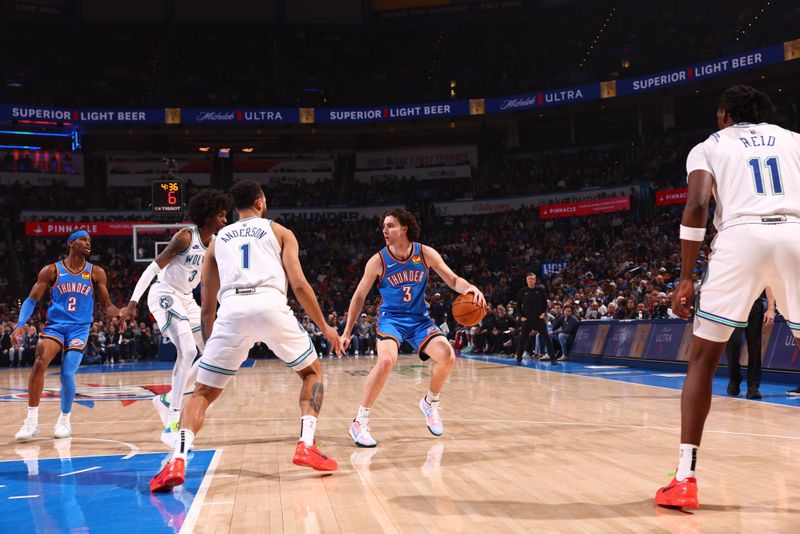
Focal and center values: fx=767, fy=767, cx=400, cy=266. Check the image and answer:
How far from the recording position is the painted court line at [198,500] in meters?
3.95

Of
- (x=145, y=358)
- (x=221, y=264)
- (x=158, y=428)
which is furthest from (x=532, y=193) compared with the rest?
(x=221, y=264)

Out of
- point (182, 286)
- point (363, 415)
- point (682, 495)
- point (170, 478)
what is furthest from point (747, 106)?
point (182, 286)

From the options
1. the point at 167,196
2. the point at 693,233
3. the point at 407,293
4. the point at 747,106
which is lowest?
the point at 407,293

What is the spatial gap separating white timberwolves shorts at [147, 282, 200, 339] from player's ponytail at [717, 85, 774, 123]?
194 inches

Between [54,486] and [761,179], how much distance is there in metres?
4.77

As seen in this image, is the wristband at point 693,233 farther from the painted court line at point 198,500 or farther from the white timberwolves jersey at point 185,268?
the white timberwolves jersey at point 185,268

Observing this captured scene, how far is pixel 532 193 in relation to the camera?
33.7 metres

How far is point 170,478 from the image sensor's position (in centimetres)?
474

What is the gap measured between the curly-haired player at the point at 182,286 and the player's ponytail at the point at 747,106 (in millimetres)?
4077

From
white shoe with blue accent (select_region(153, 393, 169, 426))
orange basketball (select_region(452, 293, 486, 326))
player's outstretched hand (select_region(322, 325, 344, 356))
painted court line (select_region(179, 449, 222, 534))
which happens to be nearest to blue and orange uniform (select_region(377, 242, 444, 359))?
orange basketball (select_region(452, 293, 486, 326))

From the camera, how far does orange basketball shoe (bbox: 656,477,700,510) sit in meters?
3.97

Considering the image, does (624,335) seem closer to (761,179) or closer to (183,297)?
(183,297)

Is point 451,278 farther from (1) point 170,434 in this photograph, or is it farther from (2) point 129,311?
(2) point 129,311

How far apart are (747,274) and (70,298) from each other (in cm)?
646
